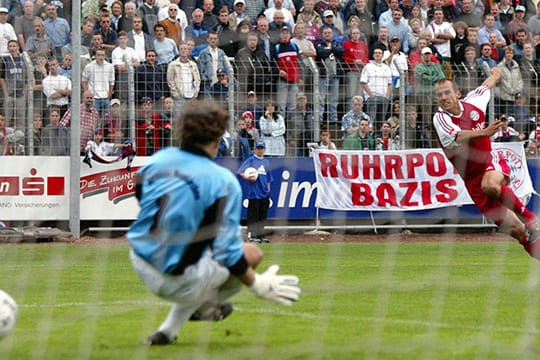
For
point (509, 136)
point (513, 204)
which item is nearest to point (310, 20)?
point (509, 136)

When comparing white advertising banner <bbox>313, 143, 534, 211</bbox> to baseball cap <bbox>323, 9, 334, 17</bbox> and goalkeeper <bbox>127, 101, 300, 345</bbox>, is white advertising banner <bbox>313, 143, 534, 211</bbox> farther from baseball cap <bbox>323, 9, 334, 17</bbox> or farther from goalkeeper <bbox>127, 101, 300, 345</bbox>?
goalkeeper <bbox>127, 101, 300, 345</bbox>

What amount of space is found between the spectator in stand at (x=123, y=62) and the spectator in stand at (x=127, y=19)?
0.11 m

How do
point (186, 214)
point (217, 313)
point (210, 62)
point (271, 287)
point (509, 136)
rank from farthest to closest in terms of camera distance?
point (509, 136)
point (210, 62)
point (217, 313)
point (271, 287)
point (186, 214)

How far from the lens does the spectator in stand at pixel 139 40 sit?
17.8 metres

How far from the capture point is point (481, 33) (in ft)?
61.8

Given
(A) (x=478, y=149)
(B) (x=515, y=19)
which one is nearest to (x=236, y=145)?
(B) (x=515, y=19)

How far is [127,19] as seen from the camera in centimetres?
1800

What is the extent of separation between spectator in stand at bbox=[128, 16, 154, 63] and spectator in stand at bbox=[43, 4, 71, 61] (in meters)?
1.36

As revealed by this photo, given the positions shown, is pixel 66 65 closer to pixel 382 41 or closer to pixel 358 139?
pixel 358 139

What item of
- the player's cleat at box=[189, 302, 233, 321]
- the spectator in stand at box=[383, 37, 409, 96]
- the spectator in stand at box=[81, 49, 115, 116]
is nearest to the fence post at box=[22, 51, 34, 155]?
the spectator in stand at box=[81, 49, 115, 116]

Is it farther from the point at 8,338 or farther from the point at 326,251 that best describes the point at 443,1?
the point at 8,338

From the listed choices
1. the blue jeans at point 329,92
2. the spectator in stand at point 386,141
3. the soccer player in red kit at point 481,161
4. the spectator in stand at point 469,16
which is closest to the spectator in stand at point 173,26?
the blue jeans at point 329,92

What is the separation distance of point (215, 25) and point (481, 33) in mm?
4564

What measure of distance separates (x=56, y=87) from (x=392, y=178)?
19.7 feet
